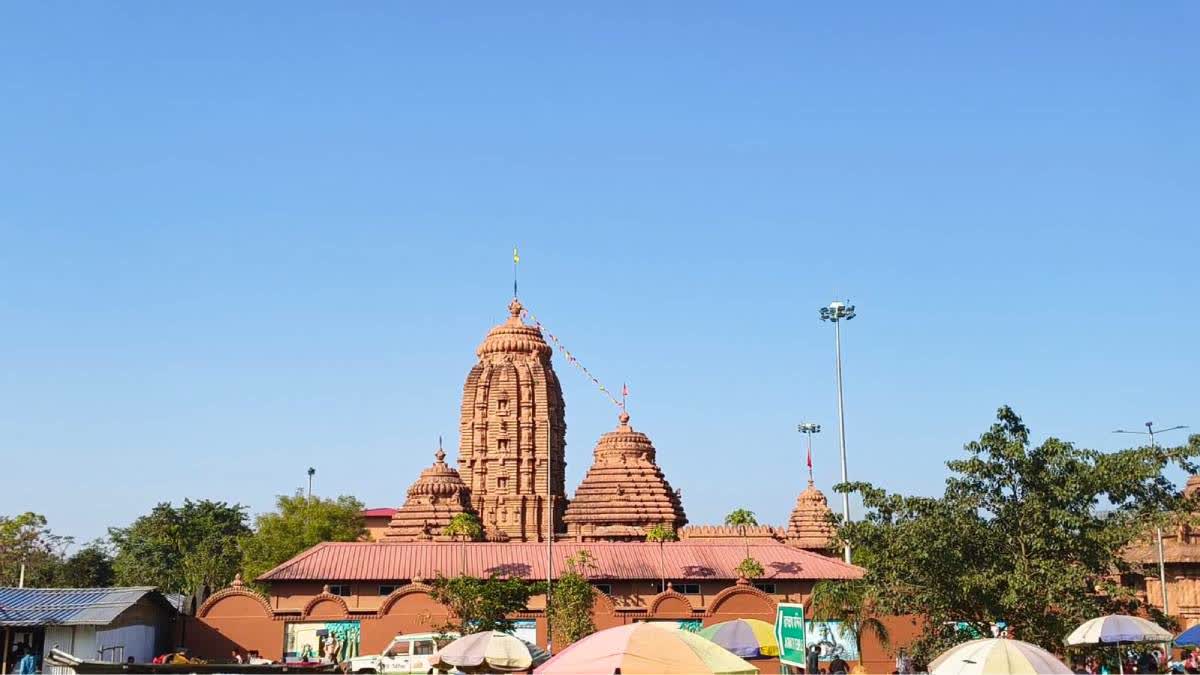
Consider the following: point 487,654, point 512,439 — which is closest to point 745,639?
point 487,654

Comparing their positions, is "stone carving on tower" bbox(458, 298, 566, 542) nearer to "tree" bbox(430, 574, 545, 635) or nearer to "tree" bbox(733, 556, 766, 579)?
"tree" bbox(733, 556, 766, 579)

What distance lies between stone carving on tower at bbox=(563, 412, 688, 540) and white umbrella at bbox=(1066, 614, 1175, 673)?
46.4 m

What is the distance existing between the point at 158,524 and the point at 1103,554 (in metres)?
69.1

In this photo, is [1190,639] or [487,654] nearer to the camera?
[487,654]

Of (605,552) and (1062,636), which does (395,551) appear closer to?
(605,552)

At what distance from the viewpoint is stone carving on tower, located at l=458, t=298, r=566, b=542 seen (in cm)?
7688

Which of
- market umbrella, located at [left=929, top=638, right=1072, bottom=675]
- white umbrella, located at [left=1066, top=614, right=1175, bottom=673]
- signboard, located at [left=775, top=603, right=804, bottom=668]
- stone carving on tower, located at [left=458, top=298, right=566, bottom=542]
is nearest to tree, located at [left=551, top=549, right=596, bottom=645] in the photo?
white umbrella, located at [left=1066, top=614, right=1175, bottom=673]

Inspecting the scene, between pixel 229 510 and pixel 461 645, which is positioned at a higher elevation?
pixel 229 510

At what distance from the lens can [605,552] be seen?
165 ft

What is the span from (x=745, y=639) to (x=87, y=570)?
219ft

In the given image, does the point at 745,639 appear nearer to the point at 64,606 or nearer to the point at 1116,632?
the point at 1116,632

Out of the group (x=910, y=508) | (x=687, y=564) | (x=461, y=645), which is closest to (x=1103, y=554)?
(x=910, y=508)

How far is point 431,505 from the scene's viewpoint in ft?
238

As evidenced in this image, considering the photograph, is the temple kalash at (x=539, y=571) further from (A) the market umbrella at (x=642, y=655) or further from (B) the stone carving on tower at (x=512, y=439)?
(A) the market umbrella at (x=642, y=655)
